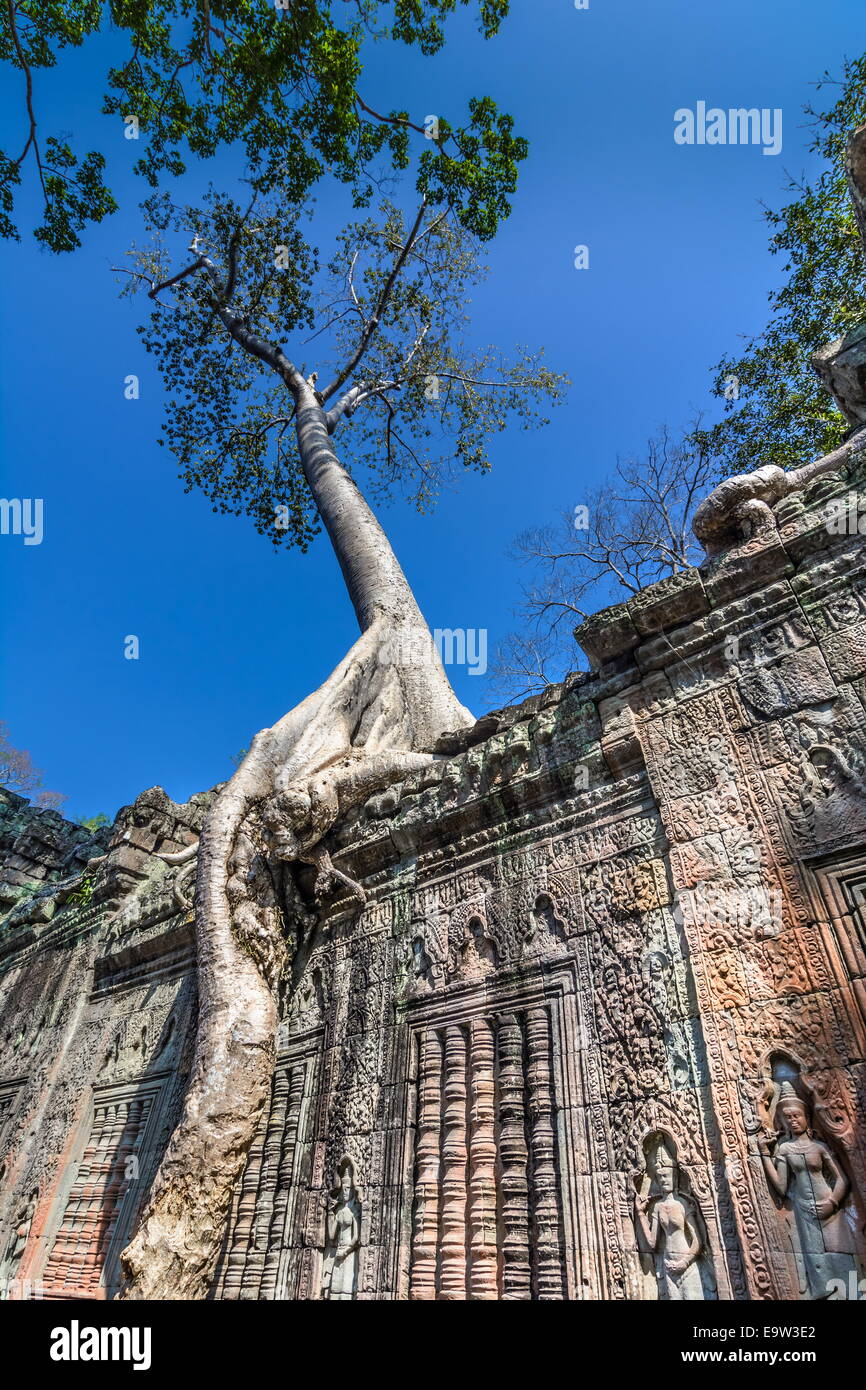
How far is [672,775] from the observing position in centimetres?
309

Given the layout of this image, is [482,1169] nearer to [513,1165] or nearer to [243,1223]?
[513,1165]

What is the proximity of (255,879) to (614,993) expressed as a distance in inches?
96.4

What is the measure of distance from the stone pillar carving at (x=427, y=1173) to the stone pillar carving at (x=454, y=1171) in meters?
0.05

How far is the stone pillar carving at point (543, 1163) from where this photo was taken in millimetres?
2555

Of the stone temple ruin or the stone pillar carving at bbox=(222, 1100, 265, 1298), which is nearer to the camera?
the stone temple ruin

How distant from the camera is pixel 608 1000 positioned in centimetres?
287

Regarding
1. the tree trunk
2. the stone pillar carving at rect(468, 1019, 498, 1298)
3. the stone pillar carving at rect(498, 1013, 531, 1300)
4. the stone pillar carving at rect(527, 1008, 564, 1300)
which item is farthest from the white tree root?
the stone pillar carving at rect(527, 1008, 564, 1300)

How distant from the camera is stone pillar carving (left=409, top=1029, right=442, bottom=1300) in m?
2.87

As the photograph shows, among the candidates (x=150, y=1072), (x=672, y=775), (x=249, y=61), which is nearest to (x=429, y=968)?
(x=672, y=775)

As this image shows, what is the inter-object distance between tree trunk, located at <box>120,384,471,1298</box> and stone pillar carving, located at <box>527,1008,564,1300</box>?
65.6 inches

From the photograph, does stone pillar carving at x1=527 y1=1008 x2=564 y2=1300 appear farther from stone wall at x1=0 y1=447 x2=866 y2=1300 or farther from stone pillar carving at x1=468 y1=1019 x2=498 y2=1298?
stone pillar carving at x1=468 y1=1019 x2=498 y2=1298

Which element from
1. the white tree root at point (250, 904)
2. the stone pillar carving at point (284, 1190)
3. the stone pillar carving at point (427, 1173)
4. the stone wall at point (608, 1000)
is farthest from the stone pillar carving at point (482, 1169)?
the white tree root at point (250, 904)
